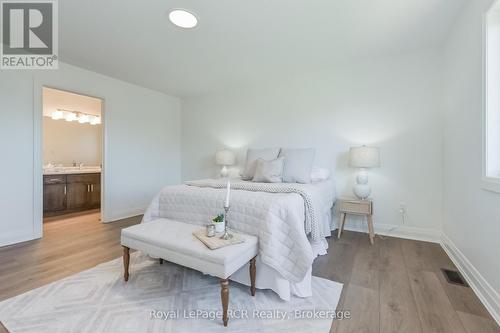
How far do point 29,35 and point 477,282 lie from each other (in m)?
4.79

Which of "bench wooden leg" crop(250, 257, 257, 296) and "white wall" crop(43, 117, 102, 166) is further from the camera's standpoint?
"white wall" crop(43, 117, 102, 166)

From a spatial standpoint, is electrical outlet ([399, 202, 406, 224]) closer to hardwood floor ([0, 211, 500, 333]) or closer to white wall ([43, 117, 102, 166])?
hardwood floor ([0, 211, 500, 333])

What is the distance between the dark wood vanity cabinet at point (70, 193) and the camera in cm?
404

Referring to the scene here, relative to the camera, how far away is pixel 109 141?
3.69 metres

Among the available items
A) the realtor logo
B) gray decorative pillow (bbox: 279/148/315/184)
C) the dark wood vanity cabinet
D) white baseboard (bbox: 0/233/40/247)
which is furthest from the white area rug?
the dark wood vanity cabinet

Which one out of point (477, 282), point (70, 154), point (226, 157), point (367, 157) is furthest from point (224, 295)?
point (70, 154)

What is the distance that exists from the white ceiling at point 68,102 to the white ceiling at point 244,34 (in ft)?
3.36

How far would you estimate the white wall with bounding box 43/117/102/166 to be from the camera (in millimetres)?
4930

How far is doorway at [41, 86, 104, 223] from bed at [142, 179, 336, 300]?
2313mm

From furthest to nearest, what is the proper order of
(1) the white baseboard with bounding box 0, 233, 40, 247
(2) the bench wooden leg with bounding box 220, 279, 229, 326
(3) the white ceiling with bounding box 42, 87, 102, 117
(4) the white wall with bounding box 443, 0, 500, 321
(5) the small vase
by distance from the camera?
(3) the white ceiling with bounding box 42, 87, 102, 117 → (1) the white baseboard with bounding box 0, 233, 40, 247 → (5) the small vase → (4) the white wall with bounding box 443, 0, 500, 321 → (2) the bench wooden leg with bounding box 220, 279, 229, 326

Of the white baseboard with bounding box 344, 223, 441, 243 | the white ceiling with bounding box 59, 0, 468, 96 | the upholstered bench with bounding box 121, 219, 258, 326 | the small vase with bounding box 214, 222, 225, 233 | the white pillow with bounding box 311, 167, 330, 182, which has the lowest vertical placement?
the white baseboard with bounding box 344, 223, 441, 243

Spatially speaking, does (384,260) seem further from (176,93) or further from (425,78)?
(176,93)

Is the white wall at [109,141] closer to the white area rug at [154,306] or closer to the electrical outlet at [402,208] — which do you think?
the white area rug at [154,306]

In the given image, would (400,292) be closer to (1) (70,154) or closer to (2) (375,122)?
(2) (375,122)
